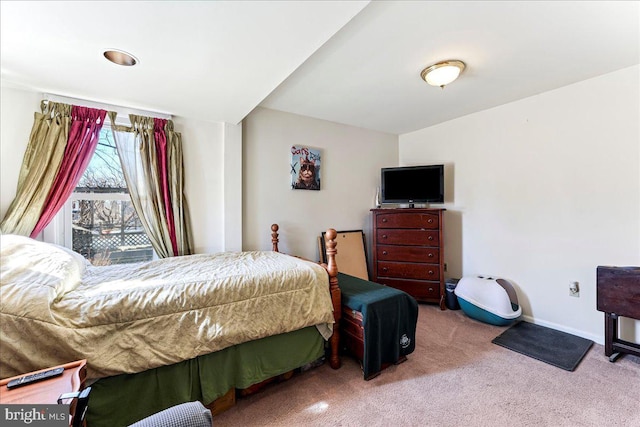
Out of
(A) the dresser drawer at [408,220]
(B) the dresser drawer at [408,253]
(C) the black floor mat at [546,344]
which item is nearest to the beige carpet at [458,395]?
(C) the black floor mat at [546,344]

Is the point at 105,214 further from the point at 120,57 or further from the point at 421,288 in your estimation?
the point at 421,288

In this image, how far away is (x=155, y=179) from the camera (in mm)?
2389

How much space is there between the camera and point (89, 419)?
1.25 meters

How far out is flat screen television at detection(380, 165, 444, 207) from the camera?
3.30m

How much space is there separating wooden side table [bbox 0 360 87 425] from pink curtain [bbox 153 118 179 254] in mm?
1610

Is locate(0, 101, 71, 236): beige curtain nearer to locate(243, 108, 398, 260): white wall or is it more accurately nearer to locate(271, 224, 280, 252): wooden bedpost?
locate(243, 108, 398, 260): white wall

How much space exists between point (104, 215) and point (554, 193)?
423 cm

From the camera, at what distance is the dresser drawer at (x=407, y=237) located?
3.15 m

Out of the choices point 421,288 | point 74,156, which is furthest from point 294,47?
point 421,288

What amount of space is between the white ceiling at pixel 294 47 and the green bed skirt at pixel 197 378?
5.88ft

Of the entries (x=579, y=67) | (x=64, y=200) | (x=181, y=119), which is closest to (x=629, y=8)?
(x=579, y=67)

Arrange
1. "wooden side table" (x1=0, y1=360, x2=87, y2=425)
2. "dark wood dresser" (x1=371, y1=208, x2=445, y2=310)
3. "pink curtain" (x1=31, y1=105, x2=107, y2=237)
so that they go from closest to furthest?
"wooden side table" (x1=0, y1=360, x2=87, y2=425)
"pink curtain" (x1=31, y1=105, x2=107, y2=237)
"dark wood dresser" (x1=371, y1=208, x2=445, y2=310)

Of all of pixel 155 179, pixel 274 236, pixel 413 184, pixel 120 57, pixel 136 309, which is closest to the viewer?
pixel 136 309

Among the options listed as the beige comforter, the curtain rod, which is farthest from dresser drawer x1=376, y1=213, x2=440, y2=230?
the curtain rod
